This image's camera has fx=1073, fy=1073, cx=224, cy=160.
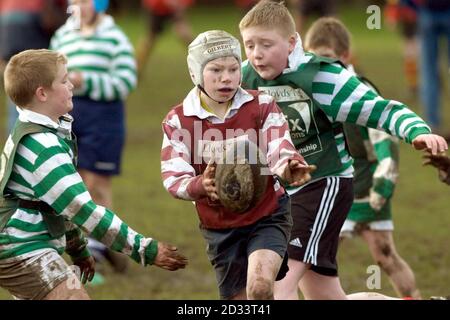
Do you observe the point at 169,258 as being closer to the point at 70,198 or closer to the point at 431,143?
the point at 70,198

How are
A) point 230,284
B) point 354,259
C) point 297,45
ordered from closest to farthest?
point 230,284
point 297,45
point 354,259

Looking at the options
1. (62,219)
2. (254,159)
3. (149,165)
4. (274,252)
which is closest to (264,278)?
(274,252)

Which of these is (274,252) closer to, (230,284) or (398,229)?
(230,284)

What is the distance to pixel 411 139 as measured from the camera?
5164 mm

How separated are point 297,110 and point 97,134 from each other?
2780mm

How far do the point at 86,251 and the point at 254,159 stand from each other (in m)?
1.03

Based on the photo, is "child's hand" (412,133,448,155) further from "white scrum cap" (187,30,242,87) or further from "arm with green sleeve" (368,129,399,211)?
"arm with green sleeve" (368,129,399,211)

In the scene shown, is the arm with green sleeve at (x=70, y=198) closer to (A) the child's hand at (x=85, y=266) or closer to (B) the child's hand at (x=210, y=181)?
(B) the child's hand at (x=210, y=181)

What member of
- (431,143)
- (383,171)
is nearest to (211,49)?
(431,143)

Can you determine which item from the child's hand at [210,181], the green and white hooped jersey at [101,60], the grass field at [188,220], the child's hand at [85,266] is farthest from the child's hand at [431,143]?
the green and white hooped jersey at [101,60]

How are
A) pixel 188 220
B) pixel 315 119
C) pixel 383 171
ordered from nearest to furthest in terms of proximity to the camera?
pixel 315 119 → pixel 383 171 → pixel 188 220

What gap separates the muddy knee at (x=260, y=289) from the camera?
4.73m

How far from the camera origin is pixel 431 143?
5.04 m

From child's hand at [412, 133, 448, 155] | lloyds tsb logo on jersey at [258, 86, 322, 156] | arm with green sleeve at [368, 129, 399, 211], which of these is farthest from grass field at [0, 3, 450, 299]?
child's hand at [412, 133, 448, 155]
